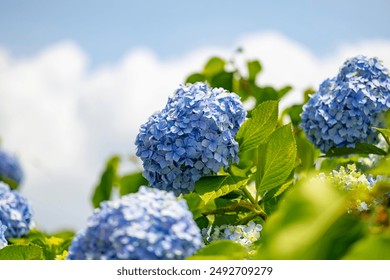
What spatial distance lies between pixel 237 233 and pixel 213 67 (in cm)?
187

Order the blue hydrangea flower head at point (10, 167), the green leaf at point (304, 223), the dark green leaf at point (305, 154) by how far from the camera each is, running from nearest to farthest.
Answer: the green leaf at point (304, 223), the dark green leaf at point (305, 154), the blue hydrangea flower head at point (10, 167)

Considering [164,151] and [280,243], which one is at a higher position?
[164,151]

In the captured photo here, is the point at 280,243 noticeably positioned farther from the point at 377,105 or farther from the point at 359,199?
the point at 377,105

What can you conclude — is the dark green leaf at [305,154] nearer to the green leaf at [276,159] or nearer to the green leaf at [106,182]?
the green leaf at [276,159]

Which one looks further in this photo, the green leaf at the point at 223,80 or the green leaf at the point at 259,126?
the green leaf at the point at 223,80

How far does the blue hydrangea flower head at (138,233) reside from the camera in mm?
1364

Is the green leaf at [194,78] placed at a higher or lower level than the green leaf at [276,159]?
higher

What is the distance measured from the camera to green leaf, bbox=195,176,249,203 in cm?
201

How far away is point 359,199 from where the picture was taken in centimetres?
184

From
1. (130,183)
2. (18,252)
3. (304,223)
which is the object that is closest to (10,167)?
(130,183)

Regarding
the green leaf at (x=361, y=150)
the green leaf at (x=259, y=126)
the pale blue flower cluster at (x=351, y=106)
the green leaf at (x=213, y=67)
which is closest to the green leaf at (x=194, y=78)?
the green leaf at (x=213, y=67)
